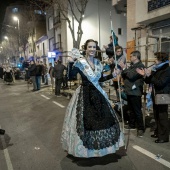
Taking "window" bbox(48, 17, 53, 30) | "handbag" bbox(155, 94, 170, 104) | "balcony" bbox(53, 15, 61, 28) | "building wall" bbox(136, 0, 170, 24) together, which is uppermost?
"window" bbox(48, 17, 53, 30)

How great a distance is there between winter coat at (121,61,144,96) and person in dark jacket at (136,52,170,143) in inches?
11.5

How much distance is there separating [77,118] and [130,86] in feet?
6.07

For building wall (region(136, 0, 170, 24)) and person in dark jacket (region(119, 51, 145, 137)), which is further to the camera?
building wall (region(136, 0, 170, 24))

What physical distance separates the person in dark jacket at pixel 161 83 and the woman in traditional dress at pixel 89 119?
1193mm

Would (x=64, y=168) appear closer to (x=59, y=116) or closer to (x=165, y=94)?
(x=165, y=94)

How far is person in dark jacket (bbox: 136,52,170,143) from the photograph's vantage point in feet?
13.7

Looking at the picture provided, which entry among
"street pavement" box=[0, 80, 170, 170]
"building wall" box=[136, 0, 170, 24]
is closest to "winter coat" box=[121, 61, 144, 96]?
"street pavement" box=[0, 80, 170, 170]

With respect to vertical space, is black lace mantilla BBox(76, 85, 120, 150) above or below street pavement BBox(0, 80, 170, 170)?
above

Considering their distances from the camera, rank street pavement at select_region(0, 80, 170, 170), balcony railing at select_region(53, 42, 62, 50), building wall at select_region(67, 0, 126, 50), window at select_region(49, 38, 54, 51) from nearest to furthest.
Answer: street pavement at select_region(0, 80, 170, 170), building wall at select_region(67, 0, 126, 50), balcony railing at select_region(53, 42, 62, 50), window at select_region(49, 38, 54, 51)

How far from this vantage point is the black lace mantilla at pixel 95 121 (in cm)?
340

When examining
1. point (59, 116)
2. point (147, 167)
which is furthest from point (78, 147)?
point (59, 116)

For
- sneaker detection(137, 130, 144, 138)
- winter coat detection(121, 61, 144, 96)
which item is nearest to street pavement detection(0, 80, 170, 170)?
sneaker detection(137, 130, 144, 138)

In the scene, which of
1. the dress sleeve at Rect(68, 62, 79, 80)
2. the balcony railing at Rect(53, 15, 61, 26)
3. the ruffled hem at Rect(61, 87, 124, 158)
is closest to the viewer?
the ruffled hem at Rect(61, 87, 124, 158)

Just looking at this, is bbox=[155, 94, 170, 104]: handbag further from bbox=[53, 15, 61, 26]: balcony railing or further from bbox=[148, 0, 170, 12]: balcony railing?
bbox=[53, 15, 61, 26]: balcony railing
